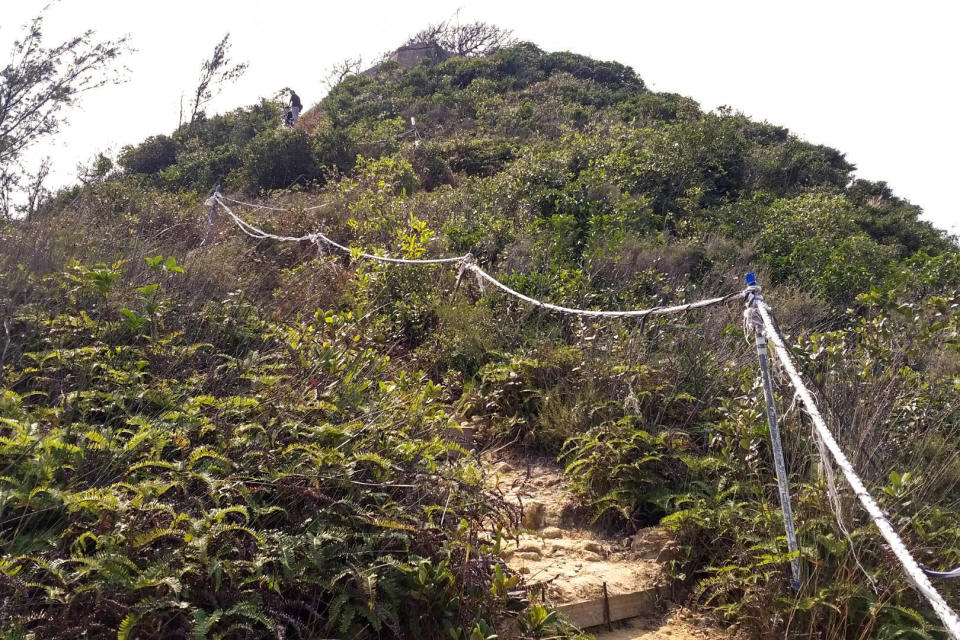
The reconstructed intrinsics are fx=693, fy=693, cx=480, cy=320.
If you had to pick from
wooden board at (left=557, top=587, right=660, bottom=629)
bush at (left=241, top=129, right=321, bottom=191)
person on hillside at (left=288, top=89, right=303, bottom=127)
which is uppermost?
person on hillside at (left=288, top=89, right=303, bottom=127)

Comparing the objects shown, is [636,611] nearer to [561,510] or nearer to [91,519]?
[561,510]

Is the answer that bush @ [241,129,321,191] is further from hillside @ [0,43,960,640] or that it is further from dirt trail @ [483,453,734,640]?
dirt trail @ [483,453,734,640]

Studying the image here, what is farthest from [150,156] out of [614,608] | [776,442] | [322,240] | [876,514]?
[876,514]

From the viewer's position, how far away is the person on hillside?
19956 millimetres

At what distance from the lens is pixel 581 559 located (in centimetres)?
329

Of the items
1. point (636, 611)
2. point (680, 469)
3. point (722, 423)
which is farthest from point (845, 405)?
point (636, 611)

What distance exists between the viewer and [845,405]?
3.24 m

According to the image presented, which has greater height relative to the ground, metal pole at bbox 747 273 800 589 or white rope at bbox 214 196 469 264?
white rope at bbox 214 196 469 264

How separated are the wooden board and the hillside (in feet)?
0.62

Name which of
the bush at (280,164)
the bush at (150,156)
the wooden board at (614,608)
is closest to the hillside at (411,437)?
the wooden board at (614,608)

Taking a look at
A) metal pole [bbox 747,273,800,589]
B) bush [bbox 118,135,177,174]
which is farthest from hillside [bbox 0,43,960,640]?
bush [bbox 118,135,177,174]

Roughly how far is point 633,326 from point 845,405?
195 centimetres

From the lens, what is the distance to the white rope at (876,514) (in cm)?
168

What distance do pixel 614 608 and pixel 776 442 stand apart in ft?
3.21
